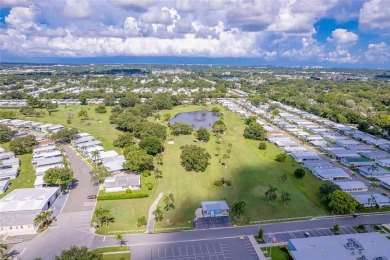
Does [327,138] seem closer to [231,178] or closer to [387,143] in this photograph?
[387,143]

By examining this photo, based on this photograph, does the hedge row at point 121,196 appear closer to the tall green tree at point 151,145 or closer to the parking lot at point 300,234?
the tall green tree at point 151,145

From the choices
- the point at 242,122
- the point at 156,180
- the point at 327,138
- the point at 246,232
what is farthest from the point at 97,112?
the point at 246,232

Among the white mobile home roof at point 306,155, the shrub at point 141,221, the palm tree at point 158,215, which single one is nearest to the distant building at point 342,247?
the palm tree at point 158,215

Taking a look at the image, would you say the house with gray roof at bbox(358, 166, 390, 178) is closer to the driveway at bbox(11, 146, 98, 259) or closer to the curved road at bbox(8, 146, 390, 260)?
the curved road at bbox(8, 146, 390, 260)

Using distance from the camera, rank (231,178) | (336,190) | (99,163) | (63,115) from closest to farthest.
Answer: (336,190) < (231,178) < (99,163) < (63,115)

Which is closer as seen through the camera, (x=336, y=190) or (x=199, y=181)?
(x=336, y=190)

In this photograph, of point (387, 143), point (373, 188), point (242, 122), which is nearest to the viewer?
point (373, 188)

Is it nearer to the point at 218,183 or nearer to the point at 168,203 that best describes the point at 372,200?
the point at 218,183
